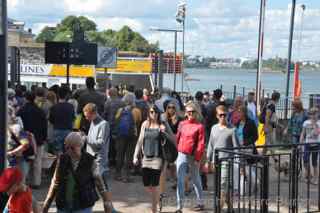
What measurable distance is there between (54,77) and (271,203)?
28494mm

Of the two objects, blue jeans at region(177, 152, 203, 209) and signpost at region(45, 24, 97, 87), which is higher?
signpost at region(45, 24, 97, 87)

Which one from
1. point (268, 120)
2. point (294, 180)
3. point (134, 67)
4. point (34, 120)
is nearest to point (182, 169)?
point (294, 180)

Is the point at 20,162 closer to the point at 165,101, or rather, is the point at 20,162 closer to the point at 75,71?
the point at 165,101

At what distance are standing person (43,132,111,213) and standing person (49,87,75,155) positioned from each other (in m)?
4.66

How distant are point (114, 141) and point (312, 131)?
377 centimetres

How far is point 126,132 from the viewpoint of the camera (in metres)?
11.1

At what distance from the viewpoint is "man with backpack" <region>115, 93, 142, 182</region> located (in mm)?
11031

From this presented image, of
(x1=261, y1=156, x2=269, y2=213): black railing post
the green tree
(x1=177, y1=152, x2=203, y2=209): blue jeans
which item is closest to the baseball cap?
(x1=261, y1=156, x2=269, y2=213): black railing post

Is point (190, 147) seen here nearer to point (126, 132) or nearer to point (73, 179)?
point (126, 132)

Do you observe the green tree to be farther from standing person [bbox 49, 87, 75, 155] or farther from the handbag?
the handbag

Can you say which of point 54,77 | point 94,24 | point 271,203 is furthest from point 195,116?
point 94,24

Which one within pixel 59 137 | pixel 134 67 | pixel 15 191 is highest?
pixel 134 67

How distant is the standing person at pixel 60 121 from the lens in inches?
412

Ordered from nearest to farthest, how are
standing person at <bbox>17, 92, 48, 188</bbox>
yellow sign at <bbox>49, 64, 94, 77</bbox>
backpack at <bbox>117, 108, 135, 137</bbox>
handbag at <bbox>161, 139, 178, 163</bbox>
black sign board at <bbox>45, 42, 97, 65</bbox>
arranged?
handbag at <bbox>161, 139, 178, 163</bbox>, standing person at <bbox>17, 92, 48, 188</bbox>, backpack at <bbox>117, 108, 135, 137</bbox>, black sign board at <bbox>45, 42, 97, 65</bbox>, yellow sign at <bbox>49, 64, 94, 77</bbox>
